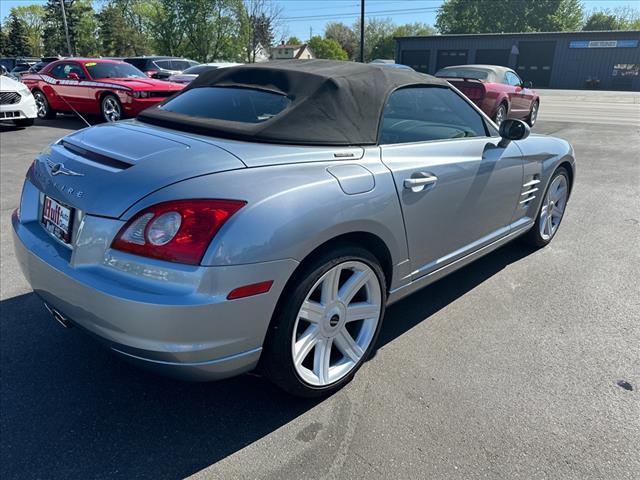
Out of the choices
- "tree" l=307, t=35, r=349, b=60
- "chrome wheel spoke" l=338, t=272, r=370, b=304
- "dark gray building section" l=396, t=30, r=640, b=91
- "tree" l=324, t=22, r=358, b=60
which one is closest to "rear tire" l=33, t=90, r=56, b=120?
"chrome wheel spoke" l=338, t=272, r=370, b=304

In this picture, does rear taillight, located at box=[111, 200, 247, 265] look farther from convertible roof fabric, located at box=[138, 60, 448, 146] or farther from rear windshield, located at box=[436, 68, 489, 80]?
rear windshield, located at box=[436, 68, 489, 80]

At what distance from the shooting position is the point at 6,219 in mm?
5004

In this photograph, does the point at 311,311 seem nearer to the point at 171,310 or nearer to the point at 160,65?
the point at 171,310

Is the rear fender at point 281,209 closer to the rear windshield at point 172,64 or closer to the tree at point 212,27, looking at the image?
the rear windshield at point 172,64

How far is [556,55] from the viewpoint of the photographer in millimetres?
44062

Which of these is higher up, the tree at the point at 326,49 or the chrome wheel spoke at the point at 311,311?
the tree at the point at 326,49

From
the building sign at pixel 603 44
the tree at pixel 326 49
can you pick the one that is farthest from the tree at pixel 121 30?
the building sign at pixel 603 44

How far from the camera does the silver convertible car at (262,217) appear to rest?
185 centimetres

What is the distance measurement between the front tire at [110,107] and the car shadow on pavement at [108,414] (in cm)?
905

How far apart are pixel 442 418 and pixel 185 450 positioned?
120 centimetres

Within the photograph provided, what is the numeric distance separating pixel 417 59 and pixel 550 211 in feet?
161

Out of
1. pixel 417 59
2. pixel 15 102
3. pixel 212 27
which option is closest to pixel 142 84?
pixel 15 102

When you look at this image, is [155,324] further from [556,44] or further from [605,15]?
[605,15]

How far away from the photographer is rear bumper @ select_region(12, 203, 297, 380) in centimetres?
181
